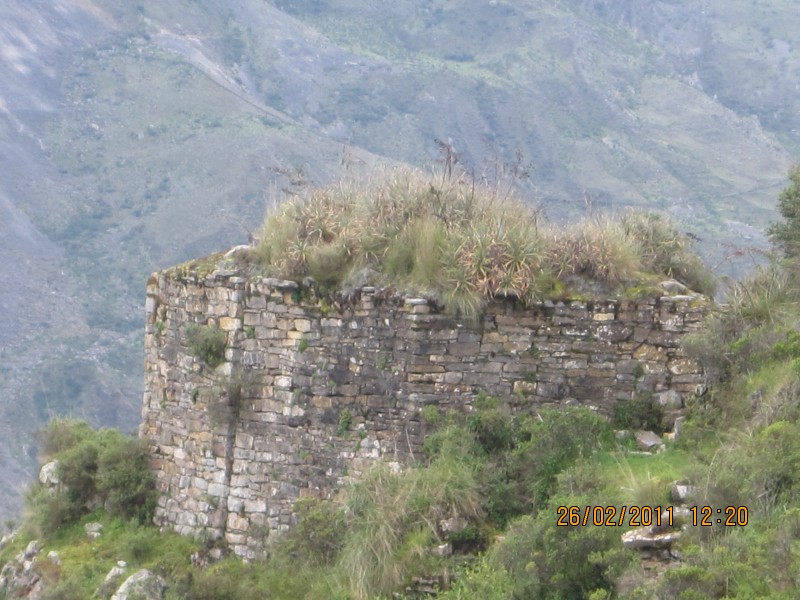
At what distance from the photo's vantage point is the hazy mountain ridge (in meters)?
40.7

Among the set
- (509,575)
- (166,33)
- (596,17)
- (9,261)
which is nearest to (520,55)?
(596,17)

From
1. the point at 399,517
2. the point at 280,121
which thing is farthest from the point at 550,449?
the point at 280,121

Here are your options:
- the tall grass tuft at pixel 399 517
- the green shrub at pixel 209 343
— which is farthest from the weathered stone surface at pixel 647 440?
the green shrub at pixel 209 343

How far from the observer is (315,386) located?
39.6 feet

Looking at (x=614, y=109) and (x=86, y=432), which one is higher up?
(x=614, y=109)

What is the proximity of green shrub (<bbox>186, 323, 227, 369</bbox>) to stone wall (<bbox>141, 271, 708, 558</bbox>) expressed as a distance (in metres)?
0.07

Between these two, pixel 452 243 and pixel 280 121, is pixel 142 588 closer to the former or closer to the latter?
pixel 452 243

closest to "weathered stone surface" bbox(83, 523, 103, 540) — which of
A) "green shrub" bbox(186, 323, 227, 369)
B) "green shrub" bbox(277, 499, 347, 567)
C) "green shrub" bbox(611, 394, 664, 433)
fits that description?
"green shrub" bbox(186, 323, 227, 369)

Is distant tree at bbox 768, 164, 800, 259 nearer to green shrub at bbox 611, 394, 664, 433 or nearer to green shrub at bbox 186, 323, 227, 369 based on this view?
green shrub at bbox 611, 394, 664, 433

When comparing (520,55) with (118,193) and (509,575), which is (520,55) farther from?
(509,575)

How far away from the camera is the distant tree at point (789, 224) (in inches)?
510

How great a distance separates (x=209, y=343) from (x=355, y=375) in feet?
5.01

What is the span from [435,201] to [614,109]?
38.2 metres
